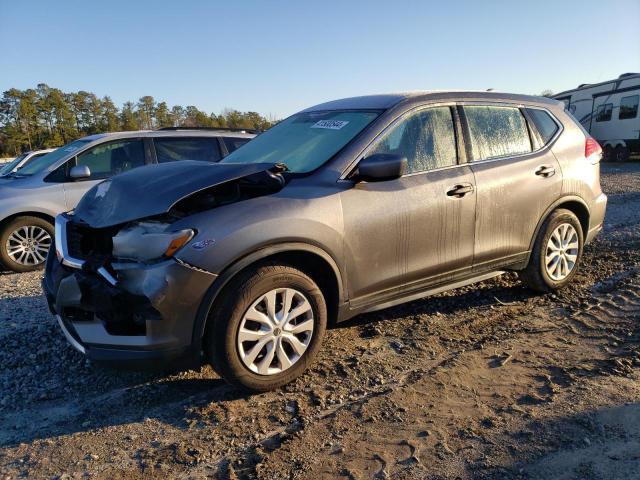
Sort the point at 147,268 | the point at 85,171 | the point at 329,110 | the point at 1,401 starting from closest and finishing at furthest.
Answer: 1. the point at 147,268
2. the point at 1,401
3. the point at 329,110
4. the point at 85,171

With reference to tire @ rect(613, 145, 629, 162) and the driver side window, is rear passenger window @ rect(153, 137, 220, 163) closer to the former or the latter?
the driver side window

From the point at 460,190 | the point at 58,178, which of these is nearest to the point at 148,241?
the point at 460,190

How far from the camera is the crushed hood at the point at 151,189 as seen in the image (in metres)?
2.86

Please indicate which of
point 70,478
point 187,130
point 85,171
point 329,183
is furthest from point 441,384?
point 187,130

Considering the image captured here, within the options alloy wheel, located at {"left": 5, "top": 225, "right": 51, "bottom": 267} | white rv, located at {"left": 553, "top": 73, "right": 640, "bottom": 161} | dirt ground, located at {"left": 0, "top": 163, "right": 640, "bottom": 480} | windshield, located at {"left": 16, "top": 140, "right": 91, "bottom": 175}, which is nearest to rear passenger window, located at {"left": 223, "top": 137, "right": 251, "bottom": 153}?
windshield, located at {"left": 16, "top": 140, "right": 91, "bottom": 175}

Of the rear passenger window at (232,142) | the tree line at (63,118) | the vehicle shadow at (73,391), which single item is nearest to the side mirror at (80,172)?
the rear passenger window at (232,142)

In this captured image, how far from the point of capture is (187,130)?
7.47 meters

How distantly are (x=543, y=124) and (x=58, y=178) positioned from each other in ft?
19.5

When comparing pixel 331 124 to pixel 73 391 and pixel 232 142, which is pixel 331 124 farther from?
pixel 232 142

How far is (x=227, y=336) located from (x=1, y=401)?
1552mm

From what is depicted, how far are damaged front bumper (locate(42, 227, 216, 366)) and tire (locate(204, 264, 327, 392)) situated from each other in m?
0.14

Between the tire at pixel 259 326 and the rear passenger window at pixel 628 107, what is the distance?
21.5m

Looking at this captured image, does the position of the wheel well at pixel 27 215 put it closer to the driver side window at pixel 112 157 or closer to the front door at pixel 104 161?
the front door at pixel 104 161

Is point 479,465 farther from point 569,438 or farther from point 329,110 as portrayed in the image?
point 329,110
